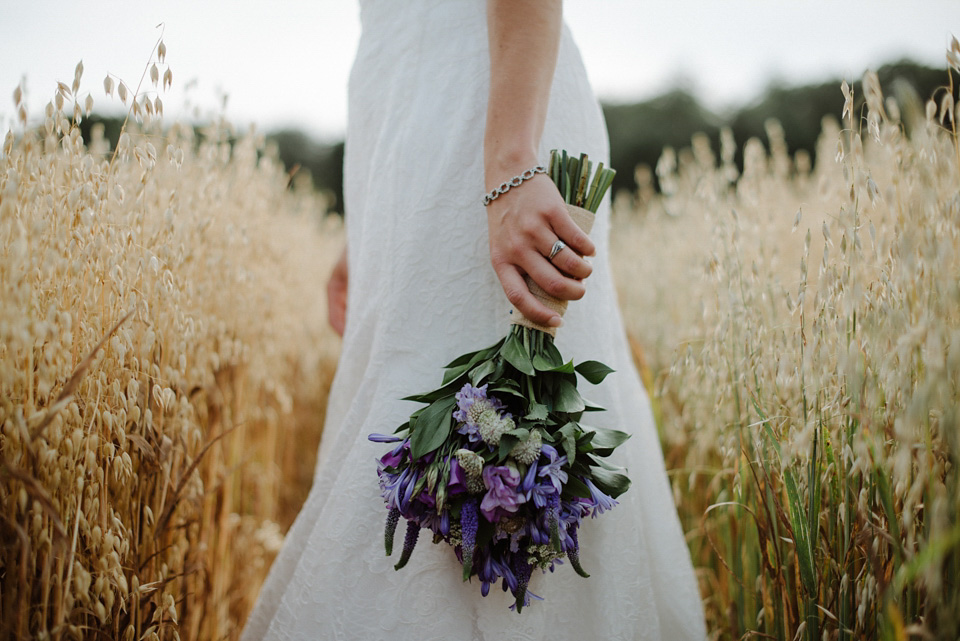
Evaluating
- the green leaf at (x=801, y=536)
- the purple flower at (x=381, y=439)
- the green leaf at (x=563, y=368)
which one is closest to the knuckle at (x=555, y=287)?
the green leaf at (x=563, y=368)

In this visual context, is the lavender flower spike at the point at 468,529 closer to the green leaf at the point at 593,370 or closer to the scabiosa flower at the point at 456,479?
the scabiosa flower at the point at 456,479

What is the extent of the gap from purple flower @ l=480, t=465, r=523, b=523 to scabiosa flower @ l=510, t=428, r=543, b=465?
0.02 m

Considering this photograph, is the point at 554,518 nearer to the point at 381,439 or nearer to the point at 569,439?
the point at 569,439

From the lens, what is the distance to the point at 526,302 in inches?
35.3

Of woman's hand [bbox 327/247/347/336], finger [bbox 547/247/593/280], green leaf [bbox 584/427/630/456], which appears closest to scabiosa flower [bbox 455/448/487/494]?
green leaf [bbox 584/427/630/456]

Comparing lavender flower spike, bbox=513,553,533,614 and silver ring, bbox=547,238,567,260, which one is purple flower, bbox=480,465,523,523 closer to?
lavender flower spike, bbox=513,553,533,614

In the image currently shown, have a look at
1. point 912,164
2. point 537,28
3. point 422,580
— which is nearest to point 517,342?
point 422,580

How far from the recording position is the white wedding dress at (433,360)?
0.94m

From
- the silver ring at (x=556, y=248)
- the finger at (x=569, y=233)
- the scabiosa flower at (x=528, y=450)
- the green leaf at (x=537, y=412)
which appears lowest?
the scabiosa flower at (x=528, y=450)

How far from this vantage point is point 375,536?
3.18ft

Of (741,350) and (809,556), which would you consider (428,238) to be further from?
(809,556)

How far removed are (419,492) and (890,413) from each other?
0.75m

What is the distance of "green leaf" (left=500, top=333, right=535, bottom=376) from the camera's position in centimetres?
84

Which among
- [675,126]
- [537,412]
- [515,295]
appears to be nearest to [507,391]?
[537,412]
